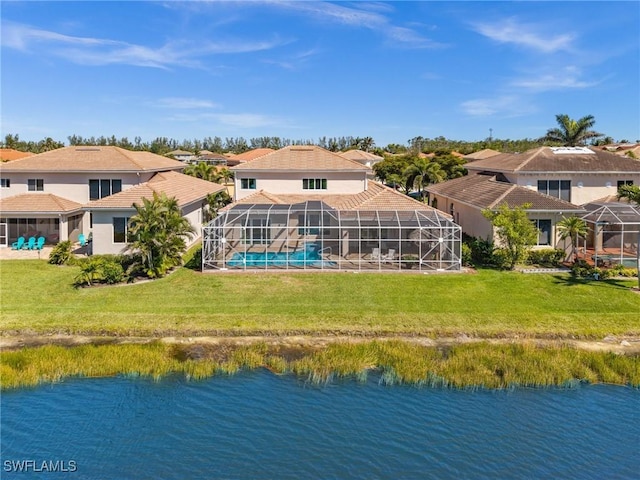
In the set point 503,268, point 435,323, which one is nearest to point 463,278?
point 503,268

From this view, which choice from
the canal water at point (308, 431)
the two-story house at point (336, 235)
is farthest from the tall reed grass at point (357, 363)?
the two-story house at point (336, 235)

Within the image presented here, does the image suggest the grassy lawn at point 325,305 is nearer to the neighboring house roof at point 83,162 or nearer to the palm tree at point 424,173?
the neighboring house roof at point 83,162

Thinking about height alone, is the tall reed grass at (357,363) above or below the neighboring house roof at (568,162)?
below

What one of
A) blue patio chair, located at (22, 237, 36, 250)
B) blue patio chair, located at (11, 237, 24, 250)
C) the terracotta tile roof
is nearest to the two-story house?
the terracotta tile roof

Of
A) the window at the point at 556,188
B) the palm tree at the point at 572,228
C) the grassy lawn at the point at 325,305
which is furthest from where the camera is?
the window at the point at 556,188

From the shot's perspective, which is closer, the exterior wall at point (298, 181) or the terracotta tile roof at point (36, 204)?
the terracotta tile roof at point (36, 204)

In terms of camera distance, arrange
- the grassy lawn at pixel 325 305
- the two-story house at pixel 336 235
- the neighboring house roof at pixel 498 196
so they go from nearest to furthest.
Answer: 1. the grassy lawn at pixel 325 305
2. the two-story house at pixel 336 235
3. the neighboring house roof at pixel 498 196
